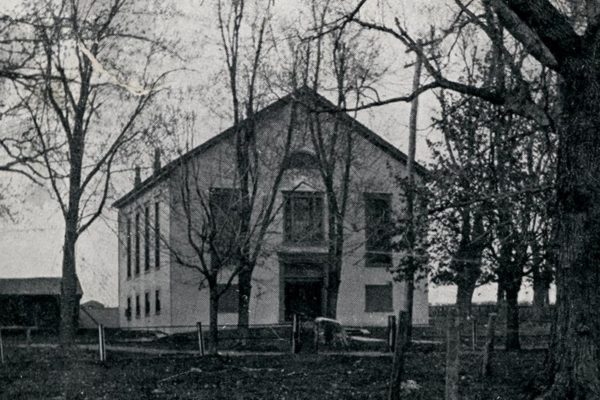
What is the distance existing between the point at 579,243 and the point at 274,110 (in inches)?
985

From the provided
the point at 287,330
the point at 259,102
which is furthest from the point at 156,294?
the point at 259,102

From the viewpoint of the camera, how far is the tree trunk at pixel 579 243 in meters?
11.8

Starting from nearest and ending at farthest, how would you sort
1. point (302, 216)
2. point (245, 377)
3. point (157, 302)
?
point (245, 377)
point (302, 216)
point (157, 302)

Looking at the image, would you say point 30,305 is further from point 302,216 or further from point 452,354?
point 452,354

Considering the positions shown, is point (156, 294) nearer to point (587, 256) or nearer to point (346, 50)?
point (346, 50)

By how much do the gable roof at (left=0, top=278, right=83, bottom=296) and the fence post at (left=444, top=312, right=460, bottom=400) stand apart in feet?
147

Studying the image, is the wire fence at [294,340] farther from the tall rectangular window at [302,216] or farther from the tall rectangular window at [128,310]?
the tall rectangular window at [128,310]

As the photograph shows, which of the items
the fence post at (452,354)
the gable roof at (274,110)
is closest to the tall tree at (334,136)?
the gable roof at (274,110)

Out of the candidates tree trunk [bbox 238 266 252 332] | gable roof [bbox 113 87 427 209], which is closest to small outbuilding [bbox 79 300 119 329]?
gable roof [bbox 113 87 427 209]

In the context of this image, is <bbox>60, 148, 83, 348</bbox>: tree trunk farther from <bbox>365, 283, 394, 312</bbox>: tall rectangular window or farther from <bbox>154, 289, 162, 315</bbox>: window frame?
<bbox>365, 283, 394, 312</bbox>: tall rectangular window

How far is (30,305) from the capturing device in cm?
5212

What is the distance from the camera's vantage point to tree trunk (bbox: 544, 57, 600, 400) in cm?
1177

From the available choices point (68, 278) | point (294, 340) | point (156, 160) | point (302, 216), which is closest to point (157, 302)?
point (302, 216)

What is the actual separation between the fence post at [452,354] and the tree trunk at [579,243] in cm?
195
